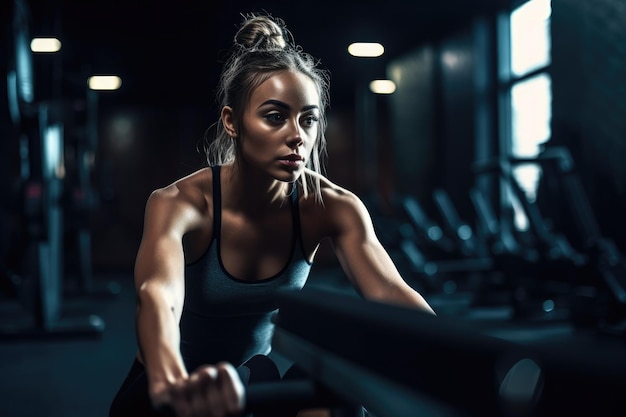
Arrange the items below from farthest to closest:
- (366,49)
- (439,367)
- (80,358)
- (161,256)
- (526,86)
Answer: (366,49)
(526,86)
(80,358)
(161,256)
(439,367)

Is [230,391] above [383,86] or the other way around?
the other way around

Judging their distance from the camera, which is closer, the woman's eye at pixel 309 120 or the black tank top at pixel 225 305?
the woman's eye at pixel 309 120

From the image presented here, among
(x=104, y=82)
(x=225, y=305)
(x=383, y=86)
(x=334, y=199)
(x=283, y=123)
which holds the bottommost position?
(x=225, y=305)

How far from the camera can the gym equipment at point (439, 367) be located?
0.40 meters

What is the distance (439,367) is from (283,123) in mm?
779

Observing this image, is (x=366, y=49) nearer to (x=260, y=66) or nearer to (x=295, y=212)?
(x=295, y=212)

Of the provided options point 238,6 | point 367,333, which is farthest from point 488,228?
point 367,333

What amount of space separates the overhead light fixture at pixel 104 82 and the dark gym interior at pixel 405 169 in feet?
0.52

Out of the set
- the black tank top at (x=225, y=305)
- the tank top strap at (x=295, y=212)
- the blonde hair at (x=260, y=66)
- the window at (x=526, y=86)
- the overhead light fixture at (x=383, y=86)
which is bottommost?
the black tank top at (x=225, y=305)

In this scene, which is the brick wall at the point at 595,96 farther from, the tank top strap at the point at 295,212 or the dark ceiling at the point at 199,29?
the tank top strap at the point at 295,212

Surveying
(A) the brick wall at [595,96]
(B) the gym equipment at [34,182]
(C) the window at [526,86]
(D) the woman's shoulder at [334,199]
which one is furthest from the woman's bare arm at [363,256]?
(C) the window at [526,86]

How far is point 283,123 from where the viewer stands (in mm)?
1243

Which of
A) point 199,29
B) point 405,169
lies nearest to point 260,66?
point 199,29

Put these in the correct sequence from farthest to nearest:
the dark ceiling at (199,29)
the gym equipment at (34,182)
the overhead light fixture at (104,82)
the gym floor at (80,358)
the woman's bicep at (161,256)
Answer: the overhead light fixture at (104,82), the dark ceiling at (199,29), the gym equipment at (34,182), the gym floor at (80,358), the woman's bicep at (161,256)
